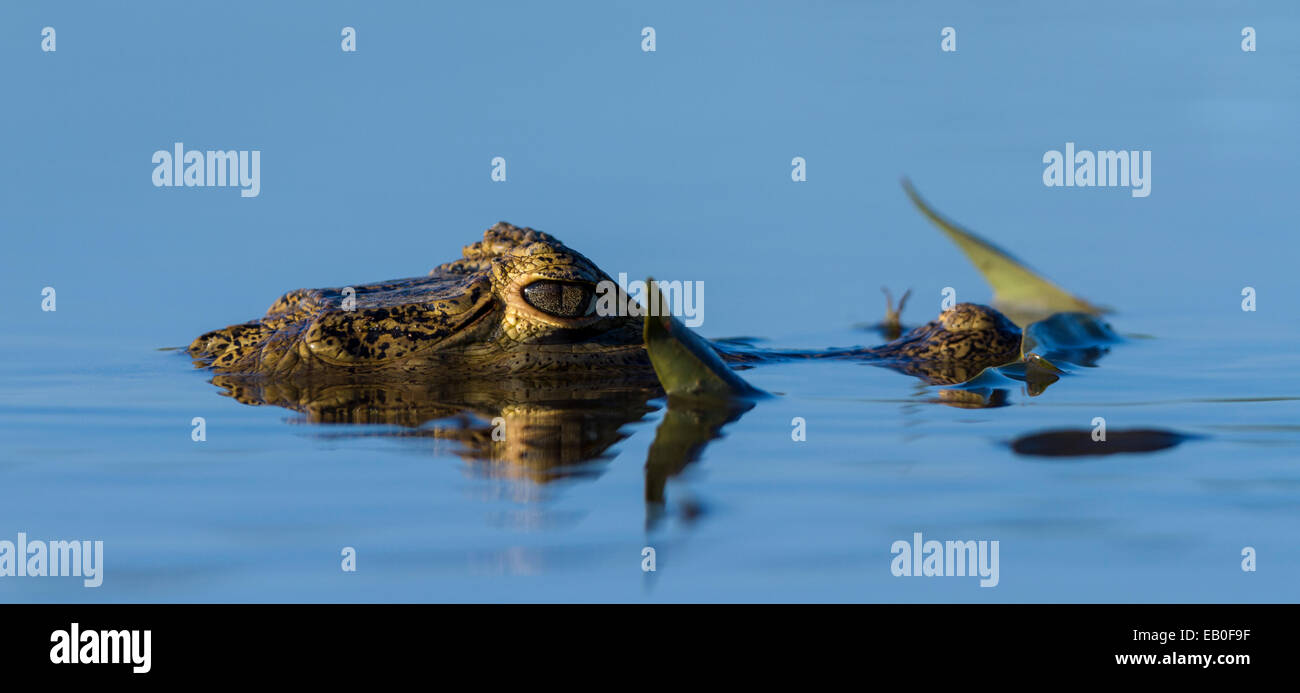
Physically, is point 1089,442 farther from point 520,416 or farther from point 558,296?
point 558,296

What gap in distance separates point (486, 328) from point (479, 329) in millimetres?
36

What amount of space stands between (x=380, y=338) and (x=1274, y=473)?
13.9 feet

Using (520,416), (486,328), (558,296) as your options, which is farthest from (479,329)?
(520,416)

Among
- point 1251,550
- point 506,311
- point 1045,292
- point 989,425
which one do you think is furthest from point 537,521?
point 1045,292

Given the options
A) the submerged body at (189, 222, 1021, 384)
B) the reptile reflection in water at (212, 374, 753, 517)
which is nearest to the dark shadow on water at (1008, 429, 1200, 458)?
the reptile reflection in water at (212, 374, 753, 517)

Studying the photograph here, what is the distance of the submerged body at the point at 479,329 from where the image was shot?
7.11m

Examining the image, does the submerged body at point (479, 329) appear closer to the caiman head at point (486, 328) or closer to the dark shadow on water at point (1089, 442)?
the caiman head at point (486, 328)

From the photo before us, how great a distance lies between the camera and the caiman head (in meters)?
7.10

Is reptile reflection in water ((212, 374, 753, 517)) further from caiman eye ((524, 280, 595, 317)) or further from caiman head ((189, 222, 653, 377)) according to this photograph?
caiman eye ((524, 280, 595, 317))

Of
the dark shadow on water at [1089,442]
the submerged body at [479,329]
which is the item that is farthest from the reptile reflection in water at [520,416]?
the dark shadow on water at [1089,442]

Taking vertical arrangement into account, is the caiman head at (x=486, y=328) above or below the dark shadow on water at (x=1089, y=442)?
above

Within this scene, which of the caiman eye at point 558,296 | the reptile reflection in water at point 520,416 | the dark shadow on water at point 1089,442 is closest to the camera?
the reptile reflection in water at point 520,416

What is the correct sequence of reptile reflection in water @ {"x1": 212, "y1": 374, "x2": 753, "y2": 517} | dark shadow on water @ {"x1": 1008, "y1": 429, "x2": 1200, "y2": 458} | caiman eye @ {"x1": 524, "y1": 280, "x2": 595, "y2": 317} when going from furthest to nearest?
1. caiman eye @ {"x1": 524, "y1": 280, "x2": 595, "y2": 317}
2. dark shadow on water @ {"x1": 1008, "y1": 429, "x2": 1200, "y2": 458}
3. reptile reflection in water @ {"x1": 212, "y1": 374, "x2": 753, "y2": 517}

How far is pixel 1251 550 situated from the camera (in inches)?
160
